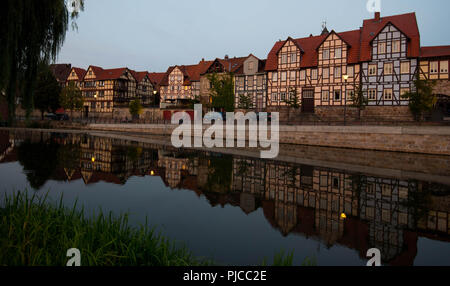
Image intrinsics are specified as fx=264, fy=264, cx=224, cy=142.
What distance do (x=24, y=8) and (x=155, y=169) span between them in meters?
10.5

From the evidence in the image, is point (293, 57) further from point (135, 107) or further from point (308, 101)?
point (135, 107)

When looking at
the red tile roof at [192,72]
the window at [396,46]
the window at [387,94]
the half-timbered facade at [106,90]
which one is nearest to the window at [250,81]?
the red tile roof at [192,72]

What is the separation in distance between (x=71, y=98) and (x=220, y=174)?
55968 mm

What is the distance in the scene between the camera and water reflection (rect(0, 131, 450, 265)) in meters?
6.58

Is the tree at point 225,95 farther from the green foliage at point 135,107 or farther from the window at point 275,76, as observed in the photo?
the green foliage at point 135,107

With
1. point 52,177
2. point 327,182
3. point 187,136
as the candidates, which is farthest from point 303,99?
point 52,177

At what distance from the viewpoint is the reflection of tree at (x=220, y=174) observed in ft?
37.5

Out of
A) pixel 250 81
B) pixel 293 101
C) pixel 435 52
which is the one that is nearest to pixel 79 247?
pixel 293 101

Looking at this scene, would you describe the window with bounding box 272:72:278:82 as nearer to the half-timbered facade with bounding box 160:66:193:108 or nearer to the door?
the door

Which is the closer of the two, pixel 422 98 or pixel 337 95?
pixel 422 98

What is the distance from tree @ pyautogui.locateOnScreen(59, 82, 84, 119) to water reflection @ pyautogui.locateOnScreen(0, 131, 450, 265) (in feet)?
148

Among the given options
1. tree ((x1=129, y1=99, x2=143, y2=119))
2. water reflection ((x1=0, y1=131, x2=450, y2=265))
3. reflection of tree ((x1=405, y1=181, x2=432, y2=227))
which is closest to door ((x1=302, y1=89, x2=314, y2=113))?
water reflection ((x1=0, y1=131, x2=450, y2=265))

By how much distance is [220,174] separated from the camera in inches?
549
